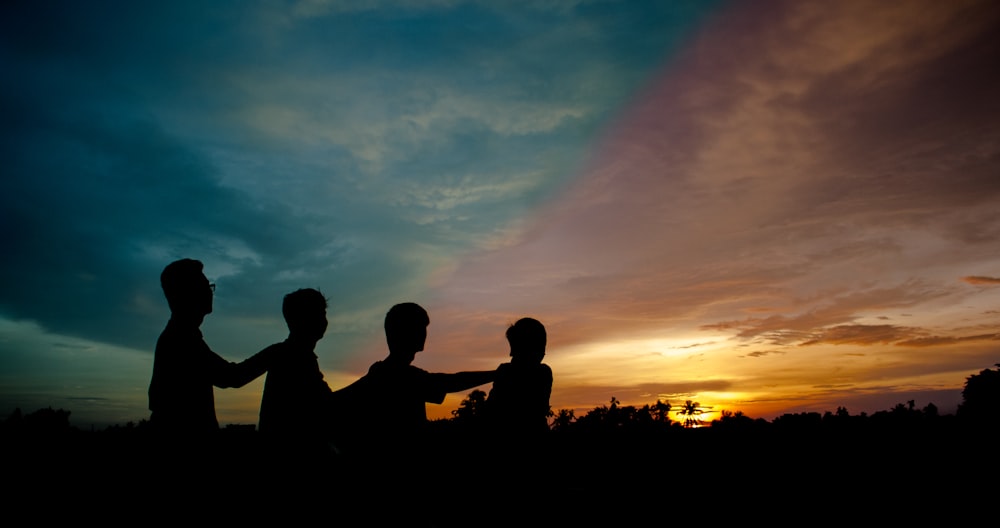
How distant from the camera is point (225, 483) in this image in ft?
11.9

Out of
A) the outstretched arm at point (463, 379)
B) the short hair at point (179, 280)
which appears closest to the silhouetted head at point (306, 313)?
the short hair at point (179, 280)

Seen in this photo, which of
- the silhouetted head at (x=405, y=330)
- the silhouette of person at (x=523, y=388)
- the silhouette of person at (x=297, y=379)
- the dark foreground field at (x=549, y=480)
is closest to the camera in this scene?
the dark foreground field at (x=549, y=480)

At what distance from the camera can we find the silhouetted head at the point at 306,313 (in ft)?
14.4

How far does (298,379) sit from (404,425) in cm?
100

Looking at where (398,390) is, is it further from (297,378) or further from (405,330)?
(297,378)

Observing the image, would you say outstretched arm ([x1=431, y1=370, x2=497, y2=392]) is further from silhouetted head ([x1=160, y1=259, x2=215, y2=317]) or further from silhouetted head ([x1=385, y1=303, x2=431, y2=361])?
silhouetted head ([x1=160, y1=259, x2=215, y2=317])

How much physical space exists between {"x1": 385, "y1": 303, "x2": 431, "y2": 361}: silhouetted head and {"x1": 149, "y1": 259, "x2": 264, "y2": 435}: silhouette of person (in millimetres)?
1148

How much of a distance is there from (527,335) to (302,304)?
6.85ft

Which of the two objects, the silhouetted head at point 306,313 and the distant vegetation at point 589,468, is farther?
the silhouetted head at point 306,313

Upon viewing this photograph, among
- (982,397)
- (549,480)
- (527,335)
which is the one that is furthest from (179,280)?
(982,397)

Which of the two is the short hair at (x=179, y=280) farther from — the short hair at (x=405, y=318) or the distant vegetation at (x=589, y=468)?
the short hair at (x=405, y=318)

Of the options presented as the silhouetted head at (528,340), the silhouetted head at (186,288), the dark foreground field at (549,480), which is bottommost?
the dark foreground field at (549,480)

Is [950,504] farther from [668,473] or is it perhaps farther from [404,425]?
[404,425]

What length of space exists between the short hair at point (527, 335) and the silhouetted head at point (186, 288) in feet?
9.13
